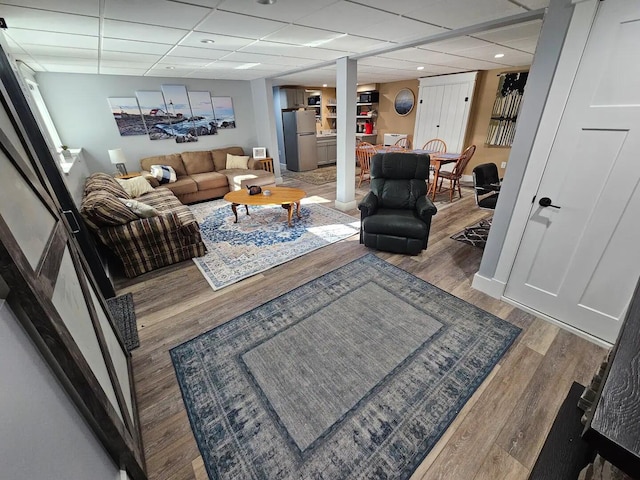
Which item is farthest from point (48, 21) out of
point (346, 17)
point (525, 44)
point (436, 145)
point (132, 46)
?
point (436, 145)

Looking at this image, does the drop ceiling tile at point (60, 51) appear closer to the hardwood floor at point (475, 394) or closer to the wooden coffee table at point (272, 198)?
the wooden coffee table at point (272, 198)

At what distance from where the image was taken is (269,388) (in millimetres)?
1564

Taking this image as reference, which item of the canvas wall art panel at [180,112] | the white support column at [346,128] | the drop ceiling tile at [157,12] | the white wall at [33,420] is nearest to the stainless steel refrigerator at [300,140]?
the canvas wall art panel at [180,112]

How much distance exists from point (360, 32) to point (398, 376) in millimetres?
2875

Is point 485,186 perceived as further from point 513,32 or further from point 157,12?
point 157,12

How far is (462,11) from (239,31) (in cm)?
180

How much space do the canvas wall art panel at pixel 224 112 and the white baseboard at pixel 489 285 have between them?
18.3ft

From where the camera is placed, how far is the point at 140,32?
2.15m

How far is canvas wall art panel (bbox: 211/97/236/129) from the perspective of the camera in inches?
214

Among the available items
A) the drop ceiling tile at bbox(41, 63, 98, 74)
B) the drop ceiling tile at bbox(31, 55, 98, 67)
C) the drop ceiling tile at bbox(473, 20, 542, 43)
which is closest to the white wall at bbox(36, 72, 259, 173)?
the drop ceiling tile at bbox(41, 63, 98, 74)

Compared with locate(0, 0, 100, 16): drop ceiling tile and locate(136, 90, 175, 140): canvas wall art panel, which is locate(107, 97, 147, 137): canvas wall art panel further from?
locate(0, 0, 100, 16): drop ceiling tile

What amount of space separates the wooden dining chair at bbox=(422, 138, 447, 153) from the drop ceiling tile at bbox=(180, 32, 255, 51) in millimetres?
4642

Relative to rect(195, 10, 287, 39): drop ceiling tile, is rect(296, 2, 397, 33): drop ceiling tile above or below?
above

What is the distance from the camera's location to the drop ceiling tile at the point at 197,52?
2770 mm
